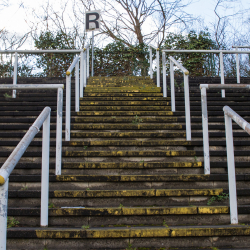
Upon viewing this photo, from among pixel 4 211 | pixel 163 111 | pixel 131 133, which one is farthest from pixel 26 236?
pixel 163 111

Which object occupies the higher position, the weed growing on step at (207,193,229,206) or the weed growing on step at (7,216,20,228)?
the weed growing on step at (207,193,229,206)

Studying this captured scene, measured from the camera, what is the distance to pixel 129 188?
2.68 m

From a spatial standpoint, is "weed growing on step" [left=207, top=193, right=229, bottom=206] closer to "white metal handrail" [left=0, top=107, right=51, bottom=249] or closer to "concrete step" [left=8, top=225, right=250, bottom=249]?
"concrete step" [left=8, top=225, right=250, bottom=249]

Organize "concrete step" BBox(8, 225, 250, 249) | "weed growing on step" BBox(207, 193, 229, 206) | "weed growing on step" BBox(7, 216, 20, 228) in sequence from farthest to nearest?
"weed growing on step" BBox(207, 193, 229, 206), "weed growing on step" BBox(7, 216, 20, 228), "concrete step" BBox(8, 225, 250, 249)

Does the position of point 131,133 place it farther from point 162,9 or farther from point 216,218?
point 162,9

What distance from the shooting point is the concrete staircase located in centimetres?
204

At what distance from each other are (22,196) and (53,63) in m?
6.70

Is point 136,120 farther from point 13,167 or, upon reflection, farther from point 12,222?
point 13,167

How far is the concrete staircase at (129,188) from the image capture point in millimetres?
2045

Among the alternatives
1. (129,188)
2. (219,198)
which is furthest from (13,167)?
(219,198)

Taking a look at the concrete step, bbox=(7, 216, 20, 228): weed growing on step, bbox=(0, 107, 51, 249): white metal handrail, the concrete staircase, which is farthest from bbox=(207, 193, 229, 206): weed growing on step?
bbox=(7, 216, 20, 228): weed growing on step

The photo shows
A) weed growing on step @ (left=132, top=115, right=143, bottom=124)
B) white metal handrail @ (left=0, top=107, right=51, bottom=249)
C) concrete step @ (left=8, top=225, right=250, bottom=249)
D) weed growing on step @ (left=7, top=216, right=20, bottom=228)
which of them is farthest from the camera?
weed growing on step @ (left=132, top=115, right=143, bottom=124)

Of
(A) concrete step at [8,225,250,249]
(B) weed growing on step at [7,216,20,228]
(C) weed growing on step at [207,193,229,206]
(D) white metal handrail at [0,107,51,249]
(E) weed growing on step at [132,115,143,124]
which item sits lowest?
(A) concrete step at [8,225,250,249]

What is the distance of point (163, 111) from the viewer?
4473 millimetres
